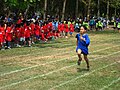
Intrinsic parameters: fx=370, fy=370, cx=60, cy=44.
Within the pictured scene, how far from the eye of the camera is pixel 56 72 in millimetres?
13258

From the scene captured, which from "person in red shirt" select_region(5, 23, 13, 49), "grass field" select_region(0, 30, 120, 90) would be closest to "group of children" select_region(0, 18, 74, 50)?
"person in red shirt" select_region(5, 23, 13, 49)

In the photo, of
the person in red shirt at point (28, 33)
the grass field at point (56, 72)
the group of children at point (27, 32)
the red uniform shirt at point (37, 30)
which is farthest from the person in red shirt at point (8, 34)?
the red uniform shirt at point (37, 30)

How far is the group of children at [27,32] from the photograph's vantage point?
21.2 metres

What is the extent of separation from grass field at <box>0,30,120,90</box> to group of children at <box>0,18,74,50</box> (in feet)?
8.41

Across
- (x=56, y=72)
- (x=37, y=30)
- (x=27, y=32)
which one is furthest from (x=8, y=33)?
(x=56, y=72)

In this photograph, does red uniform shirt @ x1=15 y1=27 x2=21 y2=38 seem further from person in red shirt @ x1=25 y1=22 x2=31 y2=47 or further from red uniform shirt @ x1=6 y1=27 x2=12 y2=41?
red uniform shirt @ x1=6 y1=27 x2=12 y2=41

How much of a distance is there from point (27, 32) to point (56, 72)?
10.2m

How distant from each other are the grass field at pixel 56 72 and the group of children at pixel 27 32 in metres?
2.56

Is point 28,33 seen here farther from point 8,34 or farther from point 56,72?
point 56,72

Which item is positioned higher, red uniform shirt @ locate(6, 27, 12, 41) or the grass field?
red uniform shirt @ locate(6, 27, 12, 41)

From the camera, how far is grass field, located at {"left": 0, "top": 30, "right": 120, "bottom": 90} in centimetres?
1101

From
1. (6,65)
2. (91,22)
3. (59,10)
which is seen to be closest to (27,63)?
(6,65)

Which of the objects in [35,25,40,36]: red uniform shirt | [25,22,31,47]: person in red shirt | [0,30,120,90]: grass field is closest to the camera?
[0,30,120,90]: grass field

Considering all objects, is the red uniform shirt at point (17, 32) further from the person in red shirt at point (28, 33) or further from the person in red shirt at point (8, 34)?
the person in red shirt at point (8, 34)
